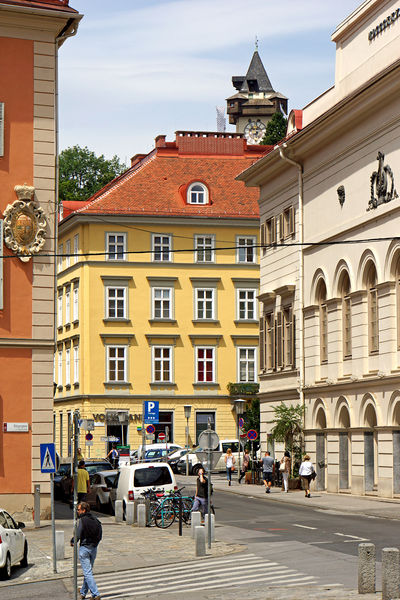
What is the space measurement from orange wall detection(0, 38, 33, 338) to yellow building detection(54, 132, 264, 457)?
41888 mm

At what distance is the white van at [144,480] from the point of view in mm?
36000

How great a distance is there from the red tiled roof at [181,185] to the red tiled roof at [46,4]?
1673 inches

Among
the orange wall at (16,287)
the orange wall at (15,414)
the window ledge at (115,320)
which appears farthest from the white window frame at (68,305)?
the orange wall at (15,414)

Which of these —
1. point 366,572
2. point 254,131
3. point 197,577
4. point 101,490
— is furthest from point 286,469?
point 254,131

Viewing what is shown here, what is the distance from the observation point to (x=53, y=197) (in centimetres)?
3644

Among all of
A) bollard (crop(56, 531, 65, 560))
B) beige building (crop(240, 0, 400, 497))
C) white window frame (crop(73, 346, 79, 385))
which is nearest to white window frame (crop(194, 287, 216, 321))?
white window frame (crop(73, 346, 79, 385))

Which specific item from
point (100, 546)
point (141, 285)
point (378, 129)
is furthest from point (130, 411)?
point (100, 546)

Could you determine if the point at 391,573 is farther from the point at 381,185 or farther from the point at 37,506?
the point at 381,185

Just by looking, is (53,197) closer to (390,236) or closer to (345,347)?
(390,236)

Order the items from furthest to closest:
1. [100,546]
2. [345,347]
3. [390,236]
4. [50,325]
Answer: [345,347]
[390,236]
[50,325]
[100,546]

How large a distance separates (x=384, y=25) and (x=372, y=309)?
32.3 feet

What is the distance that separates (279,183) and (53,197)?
70.4 feet

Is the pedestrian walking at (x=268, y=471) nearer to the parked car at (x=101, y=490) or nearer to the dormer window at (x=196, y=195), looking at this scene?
the parked car at (x=101, y=490)

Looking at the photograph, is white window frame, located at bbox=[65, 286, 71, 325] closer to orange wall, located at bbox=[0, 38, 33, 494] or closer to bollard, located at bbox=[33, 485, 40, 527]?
orange wall, located at bbox=[0, 38, 33, 494]
